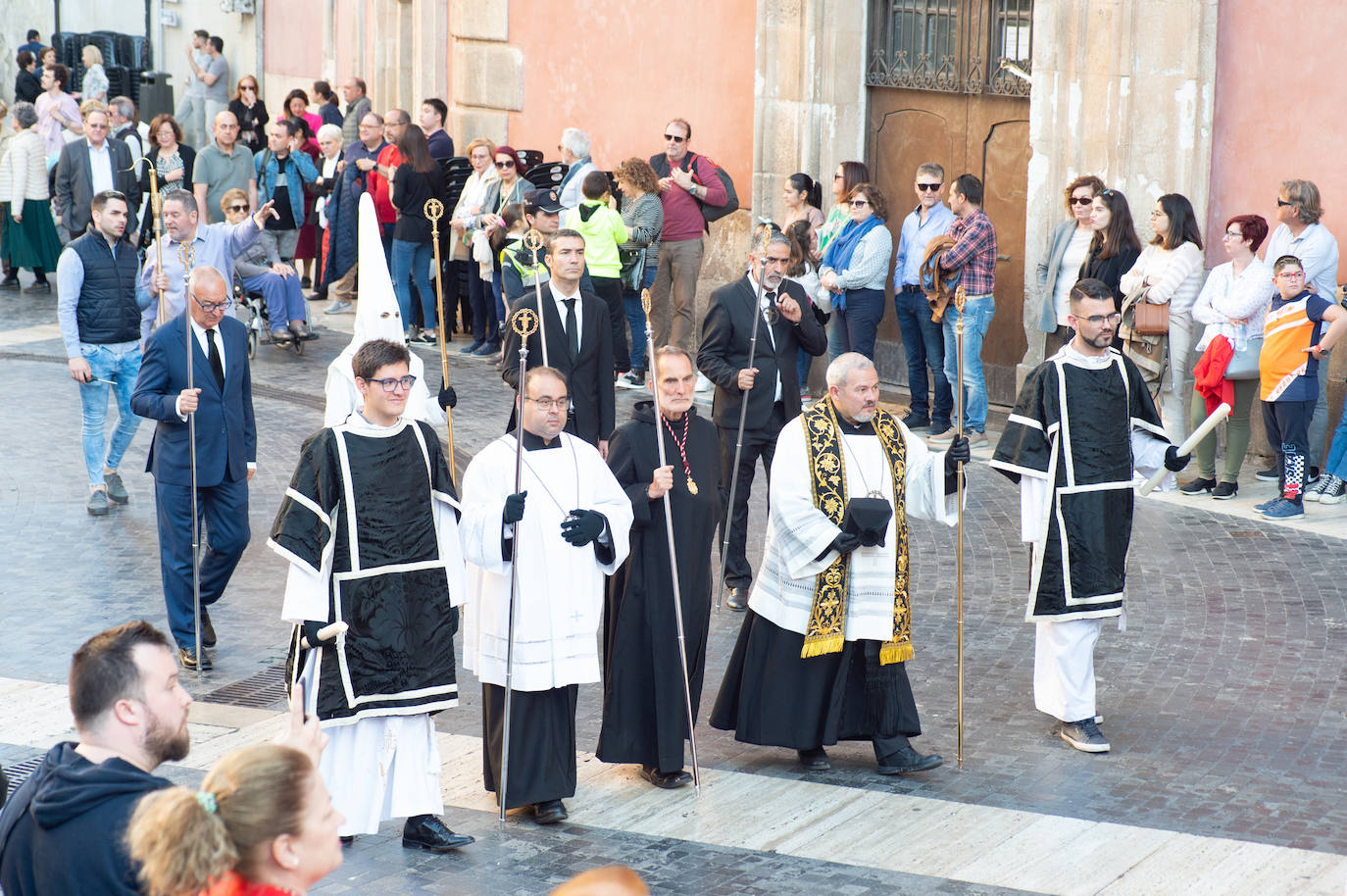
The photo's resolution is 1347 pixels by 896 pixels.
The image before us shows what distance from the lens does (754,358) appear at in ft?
31.9

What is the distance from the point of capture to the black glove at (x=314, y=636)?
6199 mm

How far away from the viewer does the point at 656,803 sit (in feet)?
22.6

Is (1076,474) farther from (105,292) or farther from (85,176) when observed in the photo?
(85,176)

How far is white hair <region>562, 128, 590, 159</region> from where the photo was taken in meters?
15.2

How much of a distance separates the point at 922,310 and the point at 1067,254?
1246 millimetres

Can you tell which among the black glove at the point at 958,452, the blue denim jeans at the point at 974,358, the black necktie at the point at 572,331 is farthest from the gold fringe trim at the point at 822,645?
the blue denim jeans at the point at 974,358

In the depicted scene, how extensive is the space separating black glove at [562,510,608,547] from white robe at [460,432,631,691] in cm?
11

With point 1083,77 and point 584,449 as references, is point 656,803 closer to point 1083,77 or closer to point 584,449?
point 584,449

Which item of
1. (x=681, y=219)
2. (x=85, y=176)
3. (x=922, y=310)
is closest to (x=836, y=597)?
(x=922, y=310)

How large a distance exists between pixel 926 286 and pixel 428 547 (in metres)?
7.08

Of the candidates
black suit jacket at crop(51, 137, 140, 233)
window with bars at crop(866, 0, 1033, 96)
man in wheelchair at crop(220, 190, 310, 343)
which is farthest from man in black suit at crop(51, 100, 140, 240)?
window with bars at crop(866, 0, 1033, 96)

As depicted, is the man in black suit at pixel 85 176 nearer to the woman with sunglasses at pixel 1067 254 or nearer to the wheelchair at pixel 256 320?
the wheelchair at pixel 256 320

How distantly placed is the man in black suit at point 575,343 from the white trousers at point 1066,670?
2647 millimetres

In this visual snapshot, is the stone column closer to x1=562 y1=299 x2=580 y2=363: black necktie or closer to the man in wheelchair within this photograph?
x1=562 y1=299 x2=580 y2=363: black necktie
